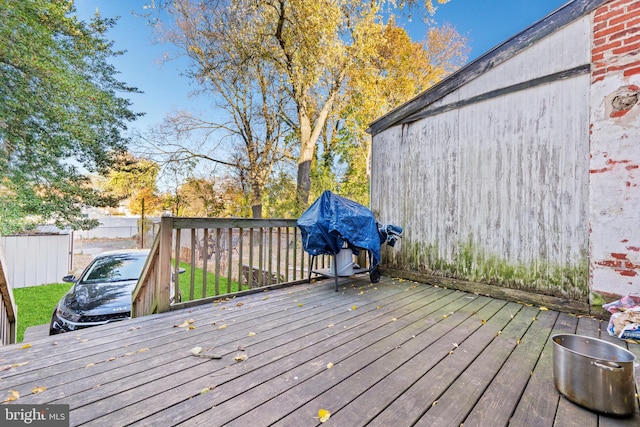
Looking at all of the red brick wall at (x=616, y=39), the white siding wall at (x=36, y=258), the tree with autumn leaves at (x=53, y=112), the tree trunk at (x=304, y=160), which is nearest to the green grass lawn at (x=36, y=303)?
the white siding wall at (x=36, y=258)

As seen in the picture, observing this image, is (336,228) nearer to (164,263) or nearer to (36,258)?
(164,263)

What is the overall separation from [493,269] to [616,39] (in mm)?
2601

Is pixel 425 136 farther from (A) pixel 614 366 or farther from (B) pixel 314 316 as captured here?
(A) pixel 614 366

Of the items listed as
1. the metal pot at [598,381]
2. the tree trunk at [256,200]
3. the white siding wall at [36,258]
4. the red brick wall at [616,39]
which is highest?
the red brick wall at [616,39]

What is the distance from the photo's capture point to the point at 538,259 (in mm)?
3213

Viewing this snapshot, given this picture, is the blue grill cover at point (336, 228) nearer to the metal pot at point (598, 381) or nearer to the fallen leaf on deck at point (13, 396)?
the metal pot at point (598, 381)

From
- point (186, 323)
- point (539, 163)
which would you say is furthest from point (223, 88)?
point (539, 163)

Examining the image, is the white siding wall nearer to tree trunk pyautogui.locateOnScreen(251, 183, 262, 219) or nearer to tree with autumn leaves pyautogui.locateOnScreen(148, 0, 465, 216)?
tree with autumn leaves pyautogui.locateOnScreen(148, 0, 465, 216)

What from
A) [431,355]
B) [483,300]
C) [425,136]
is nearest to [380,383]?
[431,355]

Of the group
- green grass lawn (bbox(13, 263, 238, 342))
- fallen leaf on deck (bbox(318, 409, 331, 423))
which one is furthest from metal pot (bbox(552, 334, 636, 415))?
green grass lawn (bbox(13, 263, 238, 342))

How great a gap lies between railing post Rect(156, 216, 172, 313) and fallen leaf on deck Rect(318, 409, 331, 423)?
2.06m

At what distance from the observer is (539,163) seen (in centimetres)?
321

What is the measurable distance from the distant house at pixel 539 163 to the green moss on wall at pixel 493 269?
0.5 inches

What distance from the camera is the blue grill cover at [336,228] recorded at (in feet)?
11.9
